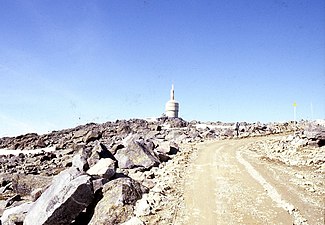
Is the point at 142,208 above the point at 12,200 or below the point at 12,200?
above

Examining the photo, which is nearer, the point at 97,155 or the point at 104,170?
the point at 104,170

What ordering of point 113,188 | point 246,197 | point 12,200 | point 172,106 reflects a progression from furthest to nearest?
point 172,106, point 12,200, point 246,197, point 113,188

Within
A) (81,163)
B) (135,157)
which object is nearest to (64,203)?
(81,163)

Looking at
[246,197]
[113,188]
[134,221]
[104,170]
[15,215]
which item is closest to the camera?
[134,221]

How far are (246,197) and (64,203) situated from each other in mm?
7265

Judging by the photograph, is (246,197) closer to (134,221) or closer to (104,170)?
(134,221)

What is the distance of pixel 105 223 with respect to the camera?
1120 cm

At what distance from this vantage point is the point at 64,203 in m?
11.5

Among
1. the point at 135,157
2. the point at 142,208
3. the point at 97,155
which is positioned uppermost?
the point at 97,155

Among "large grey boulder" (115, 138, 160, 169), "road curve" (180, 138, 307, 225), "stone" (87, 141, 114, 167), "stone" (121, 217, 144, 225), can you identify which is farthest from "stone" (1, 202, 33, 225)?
"road curve" (180, 138, 307, 225)

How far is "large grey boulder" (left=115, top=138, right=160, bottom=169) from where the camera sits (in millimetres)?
19728

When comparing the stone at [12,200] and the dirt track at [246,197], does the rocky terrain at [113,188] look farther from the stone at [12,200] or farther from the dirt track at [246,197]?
the dirt track at [246,197]

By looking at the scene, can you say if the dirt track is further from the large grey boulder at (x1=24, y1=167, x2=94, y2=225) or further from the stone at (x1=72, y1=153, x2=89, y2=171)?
the stone at (x1=72, y1=153, x2=89, y2=171)

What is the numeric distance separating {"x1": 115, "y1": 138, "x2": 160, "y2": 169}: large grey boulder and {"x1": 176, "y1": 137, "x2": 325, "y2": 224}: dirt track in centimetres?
266
